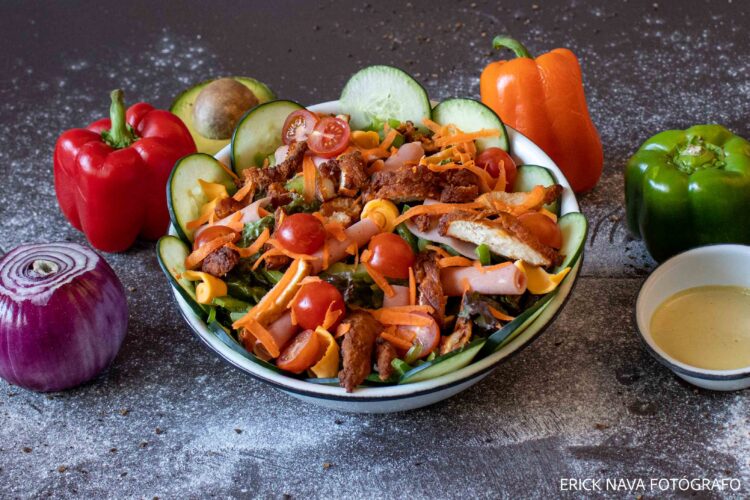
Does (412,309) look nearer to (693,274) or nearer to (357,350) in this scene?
(357,350)

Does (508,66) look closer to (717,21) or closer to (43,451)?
(717,21)

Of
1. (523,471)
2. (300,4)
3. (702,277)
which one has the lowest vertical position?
(523,471)

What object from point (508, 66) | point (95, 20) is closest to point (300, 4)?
point (95, 20)

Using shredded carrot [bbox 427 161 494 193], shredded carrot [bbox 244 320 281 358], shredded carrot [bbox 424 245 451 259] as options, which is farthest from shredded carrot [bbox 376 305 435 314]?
shredded carrot [bbox 427 161 494 193]

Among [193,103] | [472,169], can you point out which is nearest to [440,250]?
[472,169]

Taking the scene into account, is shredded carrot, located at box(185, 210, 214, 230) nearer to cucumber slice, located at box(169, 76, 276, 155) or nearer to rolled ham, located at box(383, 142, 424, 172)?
rolled ham, located at box(383, 142, 424, 172)

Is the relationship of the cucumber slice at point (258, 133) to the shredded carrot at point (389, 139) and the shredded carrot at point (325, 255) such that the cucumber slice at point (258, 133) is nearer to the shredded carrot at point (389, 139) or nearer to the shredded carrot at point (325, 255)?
the shredded carrot at point (389, 139)

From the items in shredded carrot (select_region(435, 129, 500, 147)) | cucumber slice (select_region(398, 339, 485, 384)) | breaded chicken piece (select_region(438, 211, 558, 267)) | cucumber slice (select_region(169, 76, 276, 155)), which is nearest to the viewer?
cucumber slice (select_region(398, 339, 485, 384))

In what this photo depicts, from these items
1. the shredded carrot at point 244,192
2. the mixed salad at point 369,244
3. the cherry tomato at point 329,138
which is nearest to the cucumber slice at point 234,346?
the mixed salad at point 369,244
